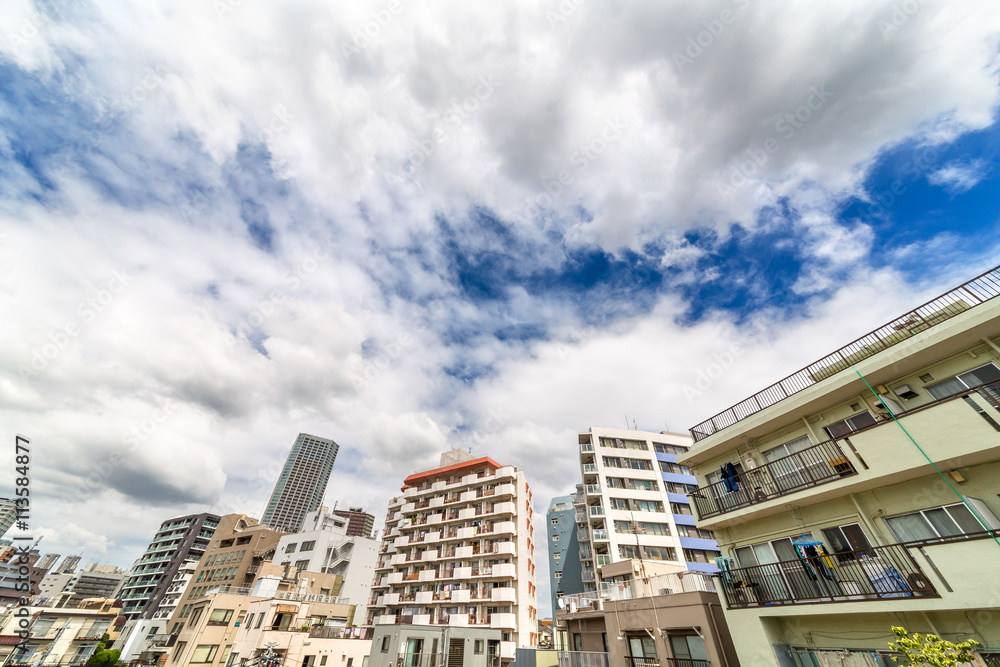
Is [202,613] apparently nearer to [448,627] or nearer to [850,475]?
[448,627]

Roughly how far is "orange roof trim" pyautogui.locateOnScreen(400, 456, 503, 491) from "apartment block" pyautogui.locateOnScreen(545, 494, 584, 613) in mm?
29463

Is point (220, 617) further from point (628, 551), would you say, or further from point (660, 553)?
point (660, 553)

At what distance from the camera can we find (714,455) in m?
16.9

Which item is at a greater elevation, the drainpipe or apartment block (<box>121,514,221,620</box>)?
apartment block (<box>121,514,221,620</box>)

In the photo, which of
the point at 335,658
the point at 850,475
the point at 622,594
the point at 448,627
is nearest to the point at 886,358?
the point at 850,475

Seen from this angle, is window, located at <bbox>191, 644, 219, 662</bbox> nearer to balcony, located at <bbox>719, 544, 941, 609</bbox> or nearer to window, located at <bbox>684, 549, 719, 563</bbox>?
window, located at <bbox>684, 549, 719, 563</bbox>

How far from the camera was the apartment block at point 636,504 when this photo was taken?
37.3 m

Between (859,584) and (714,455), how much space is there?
6.62 m

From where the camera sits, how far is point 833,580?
36.1ft

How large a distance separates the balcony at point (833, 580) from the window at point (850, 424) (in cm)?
344

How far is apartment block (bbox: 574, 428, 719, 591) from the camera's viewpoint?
37.3 metres

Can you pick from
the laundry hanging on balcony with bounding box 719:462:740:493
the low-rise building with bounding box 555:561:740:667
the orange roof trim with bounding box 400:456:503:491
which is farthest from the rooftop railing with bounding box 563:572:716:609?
the orange roof trim with bounding box 400:456:503:491

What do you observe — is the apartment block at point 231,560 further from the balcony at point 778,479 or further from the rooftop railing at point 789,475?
the rooftop railing at point 789,475

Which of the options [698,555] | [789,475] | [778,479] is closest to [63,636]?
[698,555]
